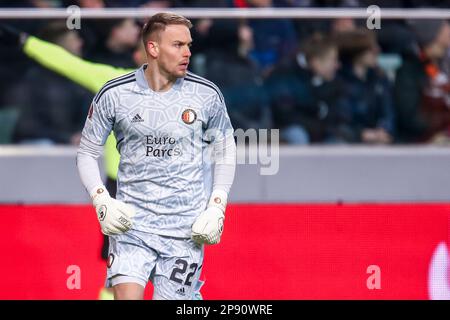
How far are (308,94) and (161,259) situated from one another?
2063mm

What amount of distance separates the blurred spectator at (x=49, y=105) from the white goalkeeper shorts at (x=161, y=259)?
1.69 meters

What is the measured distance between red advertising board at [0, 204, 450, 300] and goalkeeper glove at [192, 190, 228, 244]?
1.45 metres

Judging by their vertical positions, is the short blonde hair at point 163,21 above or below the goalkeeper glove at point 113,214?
above

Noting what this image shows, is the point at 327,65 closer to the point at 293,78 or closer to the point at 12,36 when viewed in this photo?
the point at 293,78

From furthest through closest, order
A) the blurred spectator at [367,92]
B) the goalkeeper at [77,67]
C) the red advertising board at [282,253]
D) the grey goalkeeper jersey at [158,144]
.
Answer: the blurred spectator at [367,92]
the red advertising board at [282,253]
the goalkeeper at [77,67]
the grey goalkeeper jersey at [158,144]

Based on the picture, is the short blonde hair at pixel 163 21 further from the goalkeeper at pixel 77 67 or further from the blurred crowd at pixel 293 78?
the blurred crowd at pixel 293 78

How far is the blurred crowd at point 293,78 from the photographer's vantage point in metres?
7.62

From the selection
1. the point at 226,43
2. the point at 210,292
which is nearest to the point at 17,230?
the point at 210,292

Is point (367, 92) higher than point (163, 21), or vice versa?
point (367, 92)

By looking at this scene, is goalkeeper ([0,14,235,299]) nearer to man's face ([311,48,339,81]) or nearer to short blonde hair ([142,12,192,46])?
short blonde hair ([142,12,192,46])

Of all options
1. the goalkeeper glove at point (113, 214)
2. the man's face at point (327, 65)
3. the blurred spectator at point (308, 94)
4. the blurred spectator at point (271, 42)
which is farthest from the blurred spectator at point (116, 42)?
the goalkeeper glove at point (113, 214)

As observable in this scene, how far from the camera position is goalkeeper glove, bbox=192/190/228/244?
600 cm

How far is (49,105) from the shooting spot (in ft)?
25.1

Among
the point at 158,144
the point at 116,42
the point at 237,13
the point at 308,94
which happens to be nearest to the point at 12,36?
the point at 116,42
